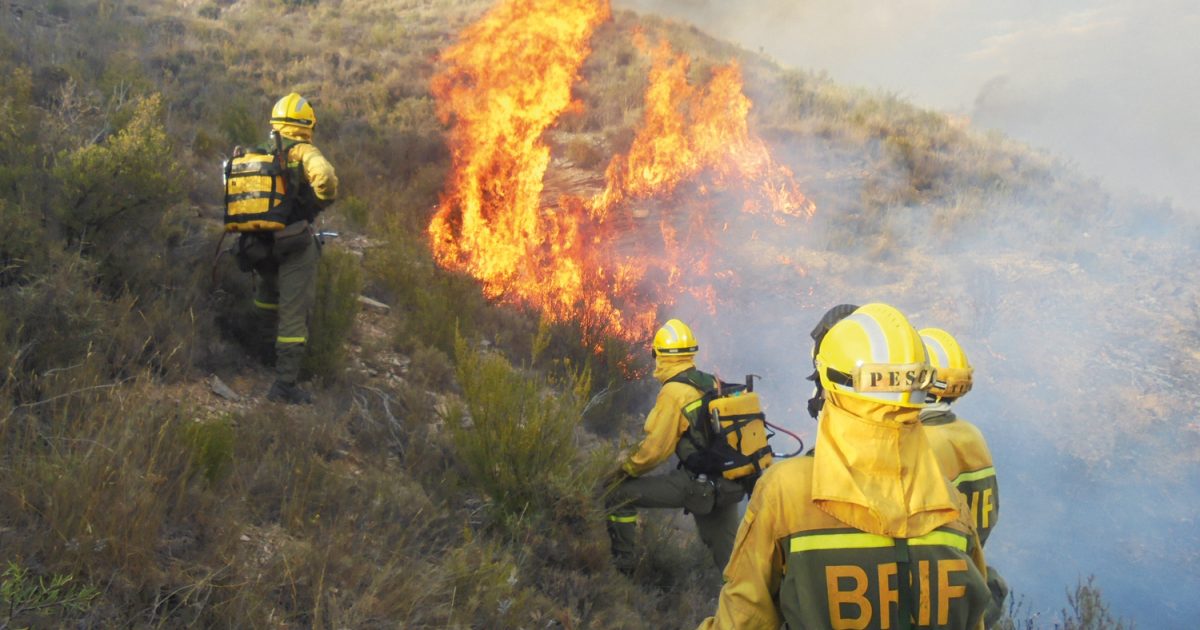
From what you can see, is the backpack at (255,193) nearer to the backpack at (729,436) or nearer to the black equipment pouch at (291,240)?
the black equipment pouch at (291,240)

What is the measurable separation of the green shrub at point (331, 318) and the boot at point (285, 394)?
1.40 feet

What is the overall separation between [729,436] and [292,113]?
366cm

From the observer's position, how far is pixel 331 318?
17.6 feet

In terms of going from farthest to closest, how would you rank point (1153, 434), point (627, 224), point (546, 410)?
point (627, 224) < point (1153, 434) < point (546, 410)

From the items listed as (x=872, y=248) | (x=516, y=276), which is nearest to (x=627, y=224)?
(x=516, y=276)

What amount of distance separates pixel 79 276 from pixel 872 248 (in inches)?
432

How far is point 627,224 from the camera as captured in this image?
38.1 feet

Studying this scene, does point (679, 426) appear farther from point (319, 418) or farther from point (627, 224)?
point (627, 224)

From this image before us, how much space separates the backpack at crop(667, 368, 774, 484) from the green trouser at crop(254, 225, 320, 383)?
8.65ft

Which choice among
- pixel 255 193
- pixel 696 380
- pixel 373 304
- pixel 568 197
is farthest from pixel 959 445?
pixel 568 197

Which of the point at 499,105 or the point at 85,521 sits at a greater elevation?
the point at 499,105

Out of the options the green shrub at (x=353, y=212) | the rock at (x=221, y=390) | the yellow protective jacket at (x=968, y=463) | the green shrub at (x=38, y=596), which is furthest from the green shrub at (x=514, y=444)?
the green shrub at (x=353, y=212)

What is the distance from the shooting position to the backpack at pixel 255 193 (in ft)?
15.5

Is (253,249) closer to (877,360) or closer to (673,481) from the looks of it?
(673,481)
